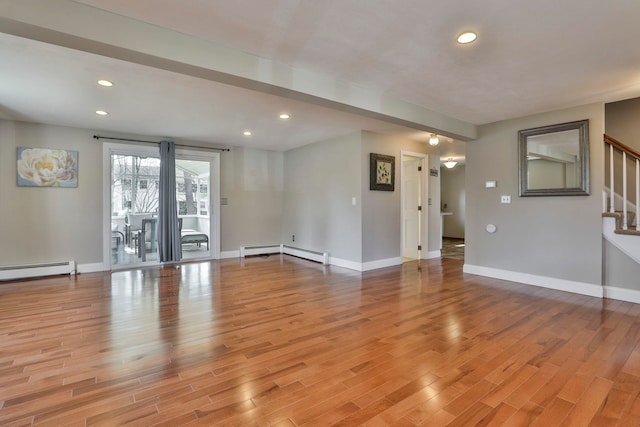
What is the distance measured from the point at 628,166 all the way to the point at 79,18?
6163 mm

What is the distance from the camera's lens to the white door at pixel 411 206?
6633 mm

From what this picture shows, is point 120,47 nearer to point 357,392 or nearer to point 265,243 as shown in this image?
point 357,392

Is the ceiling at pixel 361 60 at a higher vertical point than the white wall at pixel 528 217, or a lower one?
higher

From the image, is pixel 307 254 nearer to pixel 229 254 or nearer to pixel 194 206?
pixel 229 254

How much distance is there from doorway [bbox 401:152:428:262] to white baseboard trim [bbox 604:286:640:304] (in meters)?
3.04

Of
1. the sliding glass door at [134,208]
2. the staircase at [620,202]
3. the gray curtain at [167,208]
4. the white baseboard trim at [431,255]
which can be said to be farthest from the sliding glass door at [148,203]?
the staircase at [620,202]

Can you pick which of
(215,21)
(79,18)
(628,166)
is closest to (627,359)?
(628,166)

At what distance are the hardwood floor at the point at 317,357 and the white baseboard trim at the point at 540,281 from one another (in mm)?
236

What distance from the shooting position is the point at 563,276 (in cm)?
417

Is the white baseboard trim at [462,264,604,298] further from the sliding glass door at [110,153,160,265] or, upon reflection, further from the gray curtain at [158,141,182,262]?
the sliding glass door at [110,153,160,265]

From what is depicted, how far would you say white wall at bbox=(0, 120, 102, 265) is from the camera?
15.6 ft

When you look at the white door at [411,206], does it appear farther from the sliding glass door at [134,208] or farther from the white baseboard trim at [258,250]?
the sliding glass door at [134,208]

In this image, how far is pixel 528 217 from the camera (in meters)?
4.49

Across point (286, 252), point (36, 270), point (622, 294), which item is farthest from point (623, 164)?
point (36, 270)
